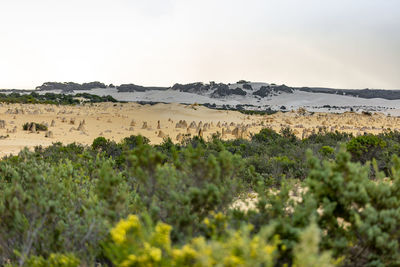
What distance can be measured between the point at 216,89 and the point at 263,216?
232ft

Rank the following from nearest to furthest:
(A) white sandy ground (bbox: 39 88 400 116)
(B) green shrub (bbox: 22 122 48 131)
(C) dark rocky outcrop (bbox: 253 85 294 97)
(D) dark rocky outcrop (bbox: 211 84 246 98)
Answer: (B) green shrub (bbox: 22 122 48 131) < (A) white sandy ground (bbox: 39 88 400 116) < (D) dark rocky outcrop (bbox: 211 84 246 98) < (C) dark rocky outcrop (bbox: 253 85 294 97)

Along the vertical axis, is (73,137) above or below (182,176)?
below

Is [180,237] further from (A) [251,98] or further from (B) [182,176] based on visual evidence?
(A) [251,98]

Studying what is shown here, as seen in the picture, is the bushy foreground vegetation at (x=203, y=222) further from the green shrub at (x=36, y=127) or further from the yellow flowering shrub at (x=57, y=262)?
the green shrub at (x=36, y=127)

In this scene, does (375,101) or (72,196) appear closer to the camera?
(72,196)

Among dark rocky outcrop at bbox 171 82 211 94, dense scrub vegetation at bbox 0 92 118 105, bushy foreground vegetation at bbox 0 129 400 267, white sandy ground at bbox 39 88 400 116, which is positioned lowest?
bushy foreground vegetation at bbox 0 129 400 267

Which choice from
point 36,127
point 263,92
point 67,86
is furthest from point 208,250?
point 67,86

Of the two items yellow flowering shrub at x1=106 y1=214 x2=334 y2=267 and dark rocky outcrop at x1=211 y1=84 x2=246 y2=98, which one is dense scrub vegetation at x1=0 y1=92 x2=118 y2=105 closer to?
yellow flowering shrub at x1=106 y1=214 x2=334 y2=267

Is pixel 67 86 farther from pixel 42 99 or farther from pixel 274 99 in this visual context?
pixel 274 99

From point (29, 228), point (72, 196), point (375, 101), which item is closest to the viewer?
point (29, 228)

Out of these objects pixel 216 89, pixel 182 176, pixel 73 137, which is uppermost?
pixel 216 89

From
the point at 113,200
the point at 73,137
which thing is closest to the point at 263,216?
the point at 113,200

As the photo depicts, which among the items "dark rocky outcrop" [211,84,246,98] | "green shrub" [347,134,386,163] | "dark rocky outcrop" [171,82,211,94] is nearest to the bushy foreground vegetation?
"green shrub" [347,134,386,163]

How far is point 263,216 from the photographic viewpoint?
286 cm
